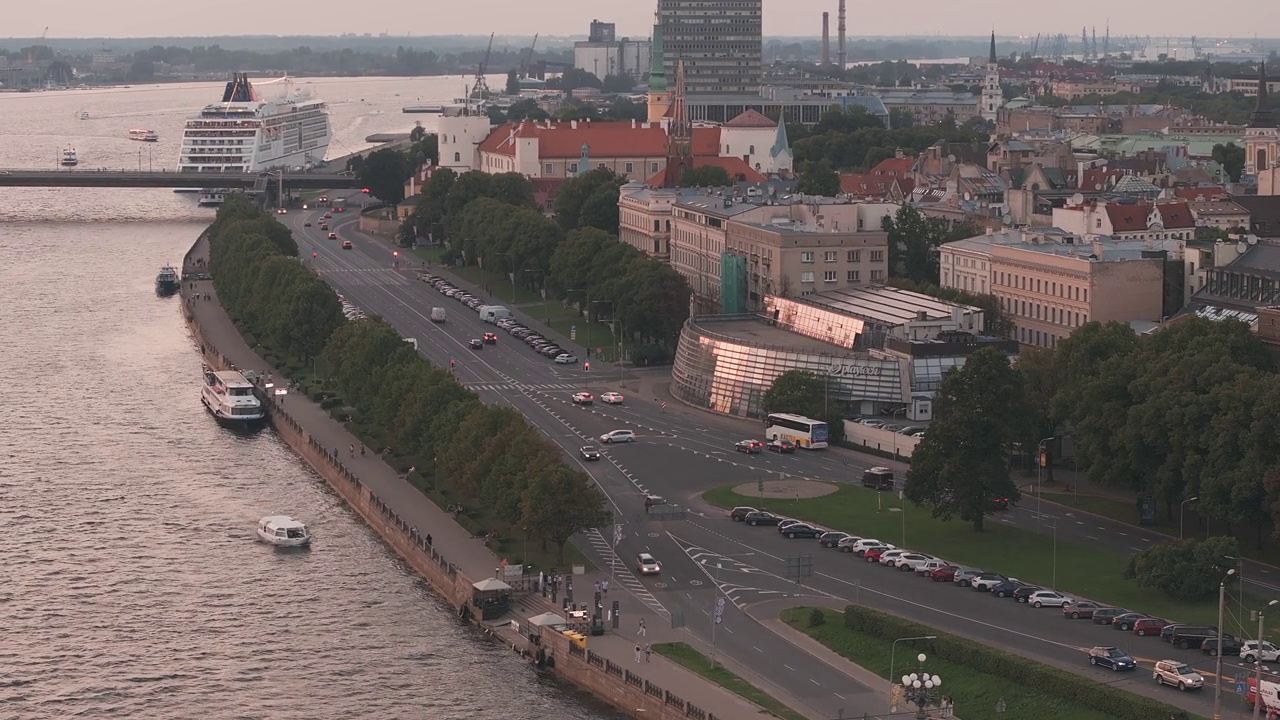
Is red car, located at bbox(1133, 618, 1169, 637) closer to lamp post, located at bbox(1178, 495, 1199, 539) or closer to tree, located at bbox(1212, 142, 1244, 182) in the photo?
lamp post, located at bbox(1178, 495, 1199, 539)

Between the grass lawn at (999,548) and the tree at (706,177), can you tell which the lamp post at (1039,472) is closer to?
the grass lawn at (999,548)

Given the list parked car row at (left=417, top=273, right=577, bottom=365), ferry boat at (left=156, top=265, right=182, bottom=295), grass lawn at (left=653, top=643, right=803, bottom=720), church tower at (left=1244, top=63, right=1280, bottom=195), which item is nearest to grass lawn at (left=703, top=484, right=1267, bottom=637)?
grass lawn at (left=653, top=643, right=803, bottom=720)

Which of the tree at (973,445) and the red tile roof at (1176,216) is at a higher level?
the red tile roof at (1176,216)

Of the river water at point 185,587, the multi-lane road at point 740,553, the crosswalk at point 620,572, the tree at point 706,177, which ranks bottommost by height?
the river water at point 185,587

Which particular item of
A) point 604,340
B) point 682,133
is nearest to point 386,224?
point 682,133

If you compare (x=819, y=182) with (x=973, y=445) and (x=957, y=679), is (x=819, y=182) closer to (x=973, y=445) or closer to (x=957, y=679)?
(x=973, y=445)

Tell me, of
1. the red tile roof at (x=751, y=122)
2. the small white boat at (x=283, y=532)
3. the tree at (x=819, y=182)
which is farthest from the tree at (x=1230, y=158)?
the small white boat at (x=283, y=532)

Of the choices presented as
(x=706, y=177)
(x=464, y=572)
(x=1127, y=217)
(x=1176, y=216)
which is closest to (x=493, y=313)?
(x=1127, y=217)
